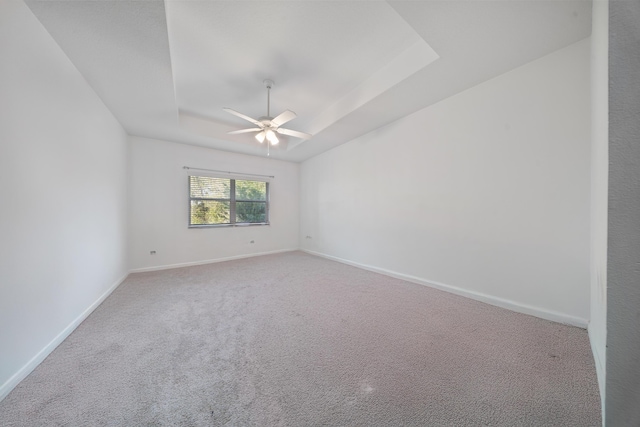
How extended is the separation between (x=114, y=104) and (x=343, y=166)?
3.56 meters

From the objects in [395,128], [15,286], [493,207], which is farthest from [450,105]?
[15,286]

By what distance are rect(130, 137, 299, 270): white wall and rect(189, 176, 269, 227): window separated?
0.15 m

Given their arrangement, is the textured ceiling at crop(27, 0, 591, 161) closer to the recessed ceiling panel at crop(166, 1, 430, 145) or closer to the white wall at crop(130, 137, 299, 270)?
the recessed ceiling panel at crop(166, 1, 430, 145)

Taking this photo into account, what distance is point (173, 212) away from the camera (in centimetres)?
402

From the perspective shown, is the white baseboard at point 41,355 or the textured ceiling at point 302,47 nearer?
the white baseboard at point 41,355

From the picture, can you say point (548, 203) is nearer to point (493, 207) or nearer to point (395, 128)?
point (493, 207)

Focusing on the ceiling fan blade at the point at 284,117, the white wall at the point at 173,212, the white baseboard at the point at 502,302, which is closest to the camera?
the white baseboard at the point at 502,302

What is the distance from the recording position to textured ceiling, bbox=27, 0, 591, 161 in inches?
60.4

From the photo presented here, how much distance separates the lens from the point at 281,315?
2.12 meters

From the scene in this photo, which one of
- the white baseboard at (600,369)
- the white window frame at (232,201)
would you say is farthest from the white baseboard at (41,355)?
the white baseboard at (600,369)

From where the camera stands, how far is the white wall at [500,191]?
1.84 metres

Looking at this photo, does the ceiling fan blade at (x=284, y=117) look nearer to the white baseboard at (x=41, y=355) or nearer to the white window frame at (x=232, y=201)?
the white window frame at (x=232, y=201)

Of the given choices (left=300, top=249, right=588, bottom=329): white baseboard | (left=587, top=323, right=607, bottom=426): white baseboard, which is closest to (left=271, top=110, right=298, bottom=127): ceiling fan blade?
(left=300, top=249, right=588, bottom=329): white baseboard

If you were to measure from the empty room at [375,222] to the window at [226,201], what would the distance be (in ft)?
3.41
